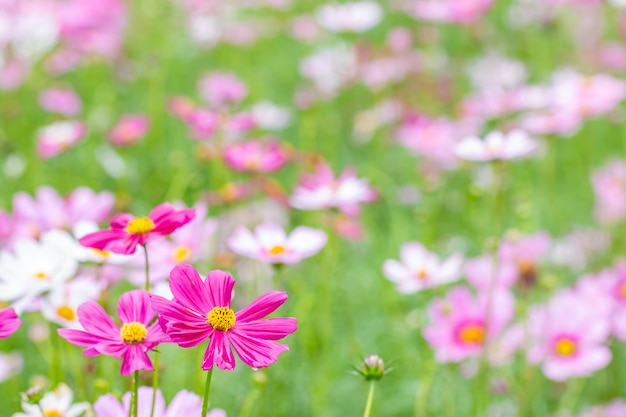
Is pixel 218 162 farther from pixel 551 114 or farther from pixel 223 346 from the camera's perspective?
pixel 223 346

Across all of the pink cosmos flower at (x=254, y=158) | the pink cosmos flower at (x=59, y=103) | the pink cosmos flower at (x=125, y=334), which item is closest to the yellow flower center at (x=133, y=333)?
the pink cosmos flower at (x=125, y=334)

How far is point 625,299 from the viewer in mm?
1088

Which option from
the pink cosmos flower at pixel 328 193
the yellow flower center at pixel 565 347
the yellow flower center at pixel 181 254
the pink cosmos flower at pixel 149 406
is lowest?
the pink cosmos flower at pixel 149 406

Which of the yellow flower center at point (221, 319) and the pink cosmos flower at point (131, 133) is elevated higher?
the pink cosmos flower at point (131, 133)

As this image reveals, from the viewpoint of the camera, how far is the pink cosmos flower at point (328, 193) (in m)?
1.07

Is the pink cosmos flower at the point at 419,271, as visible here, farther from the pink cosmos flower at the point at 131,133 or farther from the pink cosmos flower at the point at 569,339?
the pink cosmos flower at the point at 131,133

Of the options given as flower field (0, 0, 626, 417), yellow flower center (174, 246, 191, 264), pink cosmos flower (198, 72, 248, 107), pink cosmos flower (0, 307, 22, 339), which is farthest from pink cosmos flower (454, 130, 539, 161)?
pink cosmos flower (198, 72, 248, 107)

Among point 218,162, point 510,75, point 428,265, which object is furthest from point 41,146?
point 510,75

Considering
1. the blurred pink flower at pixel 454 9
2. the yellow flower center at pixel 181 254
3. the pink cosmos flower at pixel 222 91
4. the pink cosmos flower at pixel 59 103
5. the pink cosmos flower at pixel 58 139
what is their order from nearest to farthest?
1. the yellow flower center at pixel 181 254
2. the pink cosmos flower at pixel 58 139
3. the pink cosmos flower at pixel 222 91
4. the pink cosmos flower at pixel 59 103
5. the blurred pink flower at pixel 454 9

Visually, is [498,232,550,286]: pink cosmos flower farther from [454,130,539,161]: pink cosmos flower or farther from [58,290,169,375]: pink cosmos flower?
[58,290,169,375]: pink cosmos flower

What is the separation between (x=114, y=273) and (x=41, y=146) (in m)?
0.53

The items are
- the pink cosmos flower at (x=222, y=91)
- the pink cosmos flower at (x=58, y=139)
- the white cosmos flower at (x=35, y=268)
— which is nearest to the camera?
the white cosmos flower at (x=35, y=268)

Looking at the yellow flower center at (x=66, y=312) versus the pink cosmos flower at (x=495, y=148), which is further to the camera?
the pink cosmos flower at (x=495, y=148)

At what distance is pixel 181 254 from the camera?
102 cm
